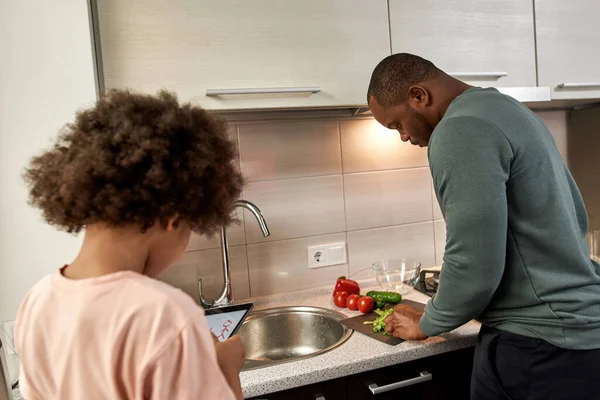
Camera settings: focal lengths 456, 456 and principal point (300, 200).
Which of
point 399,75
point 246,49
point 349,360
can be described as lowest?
point 349,360

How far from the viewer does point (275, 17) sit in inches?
48.2

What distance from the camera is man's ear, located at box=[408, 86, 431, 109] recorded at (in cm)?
106

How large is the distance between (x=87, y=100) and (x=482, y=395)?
3.71 ft

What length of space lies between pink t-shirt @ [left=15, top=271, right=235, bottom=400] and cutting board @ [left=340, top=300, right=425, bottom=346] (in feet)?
2.40

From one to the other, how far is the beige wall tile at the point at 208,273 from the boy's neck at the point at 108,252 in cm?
101

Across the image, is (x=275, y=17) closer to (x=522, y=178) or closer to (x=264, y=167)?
(x=264, y=167)

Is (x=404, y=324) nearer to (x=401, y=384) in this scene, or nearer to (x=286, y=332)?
(x=401, y=384)

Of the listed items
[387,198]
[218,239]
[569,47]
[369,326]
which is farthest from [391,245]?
[569,47]

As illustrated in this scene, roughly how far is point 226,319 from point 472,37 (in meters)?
1.12

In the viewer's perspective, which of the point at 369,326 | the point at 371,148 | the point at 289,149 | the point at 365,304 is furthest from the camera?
the point at 371,148

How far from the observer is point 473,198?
0.85 meters

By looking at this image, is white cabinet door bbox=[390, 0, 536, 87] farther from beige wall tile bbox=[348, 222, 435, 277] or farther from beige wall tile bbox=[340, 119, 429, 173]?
beige wall tile bbox=[348, 222, 435, 277]

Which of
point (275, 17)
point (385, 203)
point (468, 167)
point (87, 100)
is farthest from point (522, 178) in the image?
point (87, 100)

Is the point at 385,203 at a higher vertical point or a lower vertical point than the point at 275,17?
lower
